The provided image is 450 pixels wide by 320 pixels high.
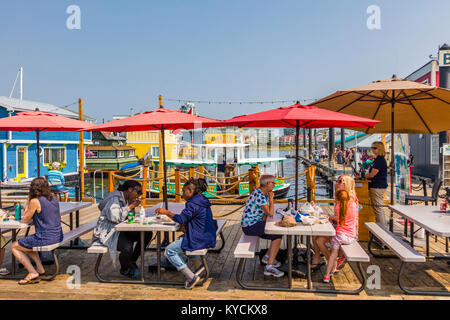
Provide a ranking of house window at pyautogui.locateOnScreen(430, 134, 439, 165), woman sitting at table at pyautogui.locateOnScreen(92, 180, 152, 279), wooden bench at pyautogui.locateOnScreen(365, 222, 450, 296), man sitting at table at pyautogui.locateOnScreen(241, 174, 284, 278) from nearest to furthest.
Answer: wooden bench at pyautogui.locateOnScreen(365, 222, 450, 296) < woman sitting at table at pyautogui.locateOnScreen(92, 180, 152, 279) < man sitting at table at pyautogui.locateOnScreen(241, 174, 284, 278) < house window at pyautogui.locateOnScreen(430, 134, 439, 165)

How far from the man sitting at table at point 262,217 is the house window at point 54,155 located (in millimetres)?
22627

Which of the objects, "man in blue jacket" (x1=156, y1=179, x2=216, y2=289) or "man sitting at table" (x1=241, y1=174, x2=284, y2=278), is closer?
"man in blue jacket" (x1=156, y1=179, x2=216, y2=289)

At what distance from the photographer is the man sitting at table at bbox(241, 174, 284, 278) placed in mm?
4656

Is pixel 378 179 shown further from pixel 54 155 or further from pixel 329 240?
pixel 54 155

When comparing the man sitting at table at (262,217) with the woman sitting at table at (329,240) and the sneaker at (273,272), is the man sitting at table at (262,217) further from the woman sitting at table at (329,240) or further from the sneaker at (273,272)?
the woman sitting at table at (329,240)

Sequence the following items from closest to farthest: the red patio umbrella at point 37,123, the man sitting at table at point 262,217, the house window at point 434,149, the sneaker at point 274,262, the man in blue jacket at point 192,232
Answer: the man in blue jacket at point 192,232 → the man sitting at table at point 262,217 → the sneaker at point 274,262 → the red patio umbrella at point 37,123 → the house window at point 434,149

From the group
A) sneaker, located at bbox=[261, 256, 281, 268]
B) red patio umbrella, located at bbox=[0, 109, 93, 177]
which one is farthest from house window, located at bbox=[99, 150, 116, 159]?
sneaker, located at bbox=[261, 256, 281, 268]

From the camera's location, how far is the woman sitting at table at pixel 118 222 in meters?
4.53

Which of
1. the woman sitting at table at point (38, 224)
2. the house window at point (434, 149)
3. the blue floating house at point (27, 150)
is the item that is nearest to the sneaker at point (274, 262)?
the woman sitting at table at point (38, 224)

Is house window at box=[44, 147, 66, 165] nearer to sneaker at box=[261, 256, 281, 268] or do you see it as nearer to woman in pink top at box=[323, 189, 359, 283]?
sneaker at box=[261, 256, 281, 268]

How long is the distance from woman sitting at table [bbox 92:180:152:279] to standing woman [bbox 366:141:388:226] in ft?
13.9

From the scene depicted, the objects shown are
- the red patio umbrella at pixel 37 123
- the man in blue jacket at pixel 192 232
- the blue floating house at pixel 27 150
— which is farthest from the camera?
the blue floating house at pixel 27 150

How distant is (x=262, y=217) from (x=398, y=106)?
13.7ft
